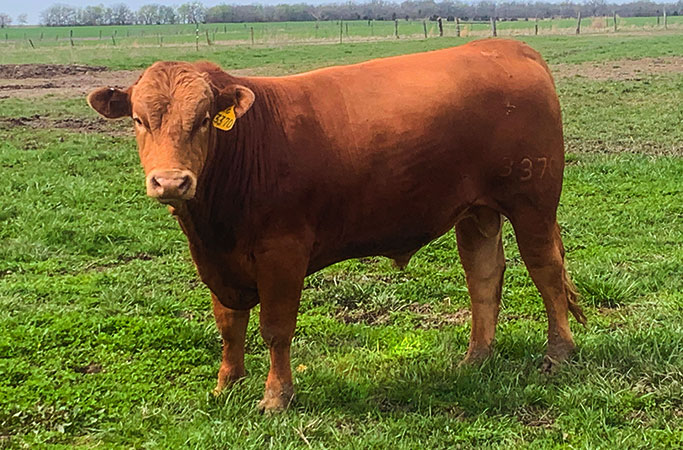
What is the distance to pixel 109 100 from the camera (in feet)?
12.4

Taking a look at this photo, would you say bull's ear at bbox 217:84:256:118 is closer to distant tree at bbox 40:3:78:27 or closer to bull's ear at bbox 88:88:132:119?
bull's ear at bbox 88:88:132:119

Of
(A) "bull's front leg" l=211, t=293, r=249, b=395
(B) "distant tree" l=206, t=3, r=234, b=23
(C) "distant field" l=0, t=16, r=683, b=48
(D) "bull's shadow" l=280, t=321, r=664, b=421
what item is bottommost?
(D) "bull's shadow" l=280, t=321, r=664, b=421

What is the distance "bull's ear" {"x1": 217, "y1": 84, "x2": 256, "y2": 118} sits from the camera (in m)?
3.73

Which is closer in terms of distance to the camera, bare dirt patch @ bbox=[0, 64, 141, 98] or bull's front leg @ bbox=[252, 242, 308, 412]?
bull's front leg @ bbox=[252, 242, 308, 412]

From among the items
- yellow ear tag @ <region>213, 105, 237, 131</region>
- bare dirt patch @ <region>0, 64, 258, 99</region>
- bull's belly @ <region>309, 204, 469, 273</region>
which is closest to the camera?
yellow ear tag @ <region>213, 105, 237, 131</region>

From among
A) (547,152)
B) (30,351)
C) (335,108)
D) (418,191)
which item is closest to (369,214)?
(418,191)

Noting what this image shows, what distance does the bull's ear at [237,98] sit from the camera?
3727 mm

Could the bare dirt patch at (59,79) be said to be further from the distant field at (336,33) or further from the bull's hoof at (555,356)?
the distant field at (336,33)

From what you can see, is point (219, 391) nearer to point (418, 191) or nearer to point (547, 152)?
point (418, 191)

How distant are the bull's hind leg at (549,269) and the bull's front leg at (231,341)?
1716 mm

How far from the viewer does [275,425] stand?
3996mm

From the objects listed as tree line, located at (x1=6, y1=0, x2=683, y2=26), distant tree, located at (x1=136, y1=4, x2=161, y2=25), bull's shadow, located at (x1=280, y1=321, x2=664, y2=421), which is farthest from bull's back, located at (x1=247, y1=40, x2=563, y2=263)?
distant tree, located at (x1=136, y1=4, x2=161, y2=25)

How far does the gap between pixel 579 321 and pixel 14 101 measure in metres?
14.8

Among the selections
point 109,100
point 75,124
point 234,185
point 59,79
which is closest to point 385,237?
point 234,185
